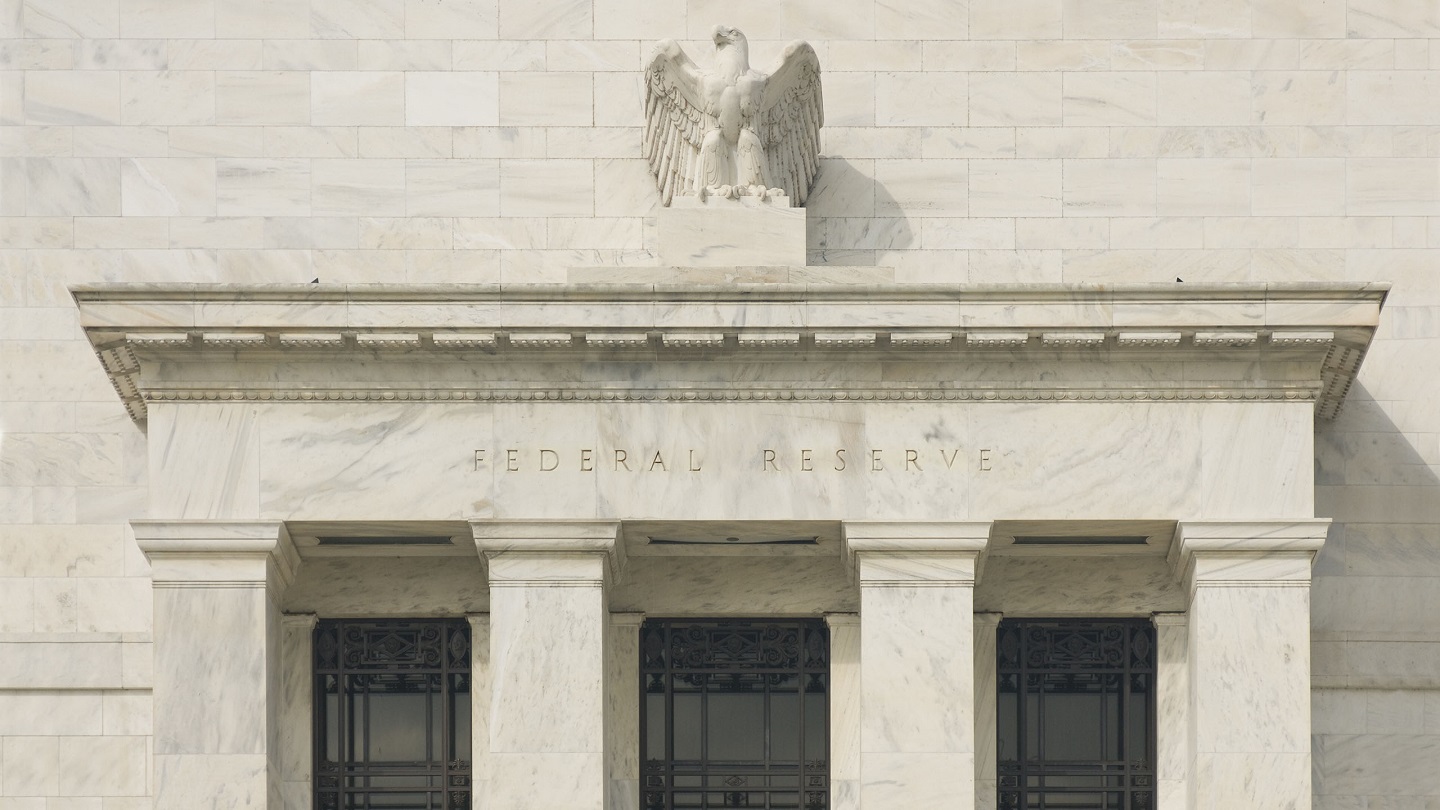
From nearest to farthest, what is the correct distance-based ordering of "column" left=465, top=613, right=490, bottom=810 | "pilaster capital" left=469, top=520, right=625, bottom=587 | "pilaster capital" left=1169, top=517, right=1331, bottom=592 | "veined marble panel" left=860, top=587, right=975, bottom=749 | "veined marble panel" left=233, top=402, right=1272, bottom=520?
1. "veined marble panel" left=860, top=587, right=975, bottom=749
2. "pilaster capital" left=1169, top=517, right=1331, bottom=592
3. "pilaster capital" left=469, top=520, right=625, bottom=587
4. "veined marble panel" left=233, top=402, right=1272, bottom=520
5. "column" left=465, top=613, right=490, bottom=810

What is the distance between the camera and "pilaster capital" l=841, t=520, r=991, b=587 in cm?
3259

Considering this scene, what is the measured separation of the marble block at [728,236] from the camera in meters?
34.6

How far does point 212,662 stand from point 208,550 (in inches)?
47.4

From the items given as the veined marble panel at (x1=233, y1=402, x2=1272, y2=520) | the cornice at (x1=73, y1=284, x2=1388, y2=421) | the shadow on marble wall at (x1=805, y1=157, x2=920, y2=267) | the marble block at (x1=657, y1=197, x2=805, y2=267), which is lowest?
the veined marble panel at (x1=233, y1=402, x2=1272, y2=520)

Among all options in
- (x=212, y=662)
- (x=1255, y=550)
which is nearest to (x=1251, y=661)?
(x=1255, y=550)

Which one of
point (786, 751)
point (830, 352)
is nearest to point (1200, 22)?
point (830, 352)

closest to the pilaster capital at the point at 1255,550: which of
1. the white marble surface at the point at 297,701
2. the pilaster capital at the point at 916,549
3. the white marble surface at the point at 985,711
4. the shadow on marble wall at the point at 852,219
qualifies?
the pilaster capital at the point at 916,549

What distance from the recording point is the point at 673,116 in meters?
35.9

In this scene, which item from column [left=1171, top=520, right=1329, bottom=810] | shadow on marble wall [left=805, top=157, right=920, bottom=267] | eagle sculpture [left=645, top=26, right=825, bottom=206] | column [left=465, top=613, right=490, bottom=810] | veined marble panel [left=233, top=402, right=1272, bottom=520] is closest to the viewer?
column [left=1171, top=520, right=1329, bottom=810]

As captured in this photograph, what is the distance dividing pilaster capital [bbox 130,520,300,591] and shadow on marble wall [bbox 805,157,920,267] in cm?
809

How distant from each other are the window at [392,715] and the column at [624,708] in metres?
Result: 1.75

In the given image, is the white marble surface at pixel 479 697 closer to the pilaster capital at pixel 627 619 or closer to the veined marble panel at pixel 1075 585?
the pilaster capital at pixel 627 619

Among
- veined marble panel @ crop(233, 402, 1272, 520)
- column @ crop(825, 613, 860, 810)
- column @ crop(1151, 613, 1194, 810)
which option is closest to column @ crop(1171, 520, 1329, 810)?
veined marble panel @ crop(233, 402, 1272, 520)

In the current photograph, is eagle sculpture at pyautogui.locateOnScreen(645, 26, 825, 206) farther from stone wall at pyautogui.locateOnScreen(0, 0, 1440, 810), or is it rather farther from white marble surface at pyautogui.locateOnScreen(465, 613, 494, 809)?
white marble surface at pyautogui.locateOnScreen(465, 613, 494, 809)
